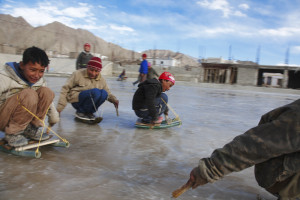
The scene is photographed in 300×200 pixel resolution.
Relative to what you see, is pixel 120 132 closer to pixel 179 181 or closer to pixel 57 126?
pixel 57 126

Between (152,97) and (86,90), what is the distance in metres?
1.15

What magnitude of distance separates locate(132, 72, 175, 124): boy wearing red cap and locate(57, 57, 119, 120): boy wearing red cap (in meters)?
0.52

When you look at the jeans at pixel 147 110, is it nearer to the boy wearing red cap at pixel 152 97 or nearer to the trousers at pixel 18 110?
the boy wearing red cap at pixel 152 97

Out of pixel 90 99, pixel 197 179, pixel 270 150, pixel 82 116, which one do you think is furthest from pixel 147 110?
pixel 270 150

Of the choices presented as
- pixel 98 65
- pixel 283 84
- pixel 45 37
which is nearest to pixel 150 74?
pixel 98 65

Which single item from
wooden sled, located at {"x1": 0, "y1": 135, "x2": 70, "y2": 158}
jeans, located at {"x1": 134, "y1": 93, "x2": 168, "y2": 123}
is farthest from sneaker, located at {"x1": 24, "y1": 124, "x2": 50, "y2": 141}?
jeans, located at {"x1": 134, "y1": 93, "x2": 168, "y2": 123}

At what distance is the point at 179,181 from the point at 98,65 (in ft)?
7.97

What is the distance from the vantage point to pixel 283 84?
26922 millimetres

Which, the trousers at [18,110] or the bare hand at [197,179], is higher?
the trousers at [18,110]

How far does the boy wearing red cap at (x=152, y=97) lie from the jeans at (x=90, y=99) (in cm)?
57

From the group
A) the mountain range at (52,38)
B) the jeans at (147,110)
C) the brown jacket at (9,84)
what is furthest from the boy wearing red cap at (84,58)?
the mountain range at (52,38)

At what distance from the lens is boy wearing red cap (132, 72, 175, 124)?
11.8 ft

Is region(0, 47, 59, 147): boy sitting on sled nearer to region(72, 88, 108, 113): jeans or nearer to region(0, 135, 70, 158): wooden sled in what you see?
region(0, 135, 70, 158): wooden sled

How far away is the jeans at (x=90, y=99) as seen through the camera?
3.94 metres
